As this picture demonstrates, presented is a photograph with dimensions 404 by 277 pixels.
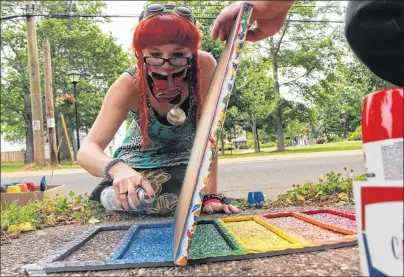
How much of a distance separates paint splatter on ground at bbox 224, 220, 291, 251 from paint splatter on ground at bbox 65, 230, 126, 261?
1.39 feet

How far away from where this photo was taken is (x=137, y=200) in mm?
1188

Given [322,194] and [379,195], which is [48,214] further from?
[379,195]

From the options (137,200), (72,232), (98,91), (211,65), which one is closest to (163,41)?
(211,65)

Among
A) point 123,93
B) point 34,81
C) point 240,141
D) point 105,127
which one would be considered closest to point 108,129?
point 105,127

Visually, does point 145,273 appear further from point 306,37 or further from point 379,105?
point 306,37

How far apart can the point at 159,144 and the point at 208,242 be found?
1.07 metres

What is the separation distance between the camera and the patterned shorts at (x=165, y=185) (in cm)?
207

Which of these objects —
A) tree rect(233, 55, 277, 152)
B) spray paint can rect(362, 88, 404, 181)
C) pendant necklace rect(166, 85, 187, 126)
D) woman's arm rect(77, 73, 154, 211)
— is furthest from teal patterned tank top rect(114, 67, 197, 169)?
tree rect(233, 55, 277, 152)

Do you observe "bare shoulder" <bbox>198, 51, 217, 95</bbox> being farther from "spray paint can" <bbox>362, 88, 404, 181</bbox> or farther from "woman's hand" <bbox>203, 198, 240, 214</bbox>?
"spray paint can" <bbox>362, 88, 404, 181</bbox>

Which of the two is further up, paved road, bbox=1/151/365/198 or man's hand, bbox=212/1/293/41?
man's hand, bbox=212/1/293/41

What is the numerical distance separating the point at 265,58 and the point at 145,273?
57.2 ft

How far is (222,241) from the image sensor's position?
4.12 feet

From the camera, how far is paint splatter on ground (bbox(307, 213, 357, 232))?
1.34 metres

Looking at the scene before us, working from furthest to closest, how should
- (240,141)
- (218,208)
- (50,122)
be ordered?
(240,141)
(50,122)
(218,208)
